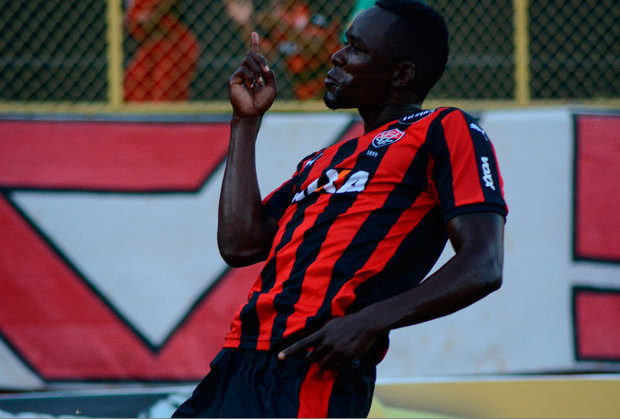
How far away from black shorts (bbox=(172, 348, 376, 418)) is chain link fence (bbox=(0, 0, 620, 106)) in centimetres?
321

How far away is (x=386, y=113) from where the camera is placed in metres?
2.26

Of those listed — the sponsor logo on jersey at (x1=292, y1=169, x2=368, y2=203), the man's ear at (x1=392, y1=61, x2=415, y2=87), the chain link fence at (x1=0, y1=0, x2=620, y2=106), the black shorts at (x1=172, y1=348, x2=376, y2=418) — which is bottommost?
the chain link fence at (x1=0, y1=0, x2=620, y2=106)

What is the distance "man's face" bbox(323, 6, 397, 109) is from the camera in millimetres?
2213

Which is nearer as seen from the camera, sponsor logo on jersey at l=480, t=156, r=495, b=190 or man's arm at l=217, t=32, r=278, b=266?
sponsor logo on jersey at l=480, t=156, r=495, b=190

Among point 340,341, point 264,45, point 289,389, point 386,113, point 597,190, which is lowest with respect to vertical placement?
point 597,190

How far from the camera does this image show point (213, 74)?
5895 mm

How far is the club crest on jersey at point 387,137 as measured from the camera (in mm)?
2055

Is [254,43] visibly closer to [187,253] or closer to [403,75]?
[403,75]

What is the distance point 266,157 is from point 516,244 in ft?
4.92

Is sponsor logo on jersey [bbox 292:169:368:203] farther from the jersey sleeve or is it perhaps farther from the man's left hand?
the man's left hand

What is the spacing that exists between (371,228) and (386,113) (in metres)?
0.42

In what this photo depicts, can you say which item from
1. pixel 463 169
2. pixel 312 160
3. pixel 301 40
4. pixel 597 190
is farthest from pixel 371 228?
pixel 301 40

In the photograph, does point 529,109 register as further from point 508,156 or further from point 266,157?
point 266,157

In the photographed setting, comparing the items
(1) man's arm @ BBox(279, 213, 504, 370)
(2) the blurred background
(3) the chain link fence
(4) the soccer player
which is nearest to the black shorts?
(4) the soccer player
